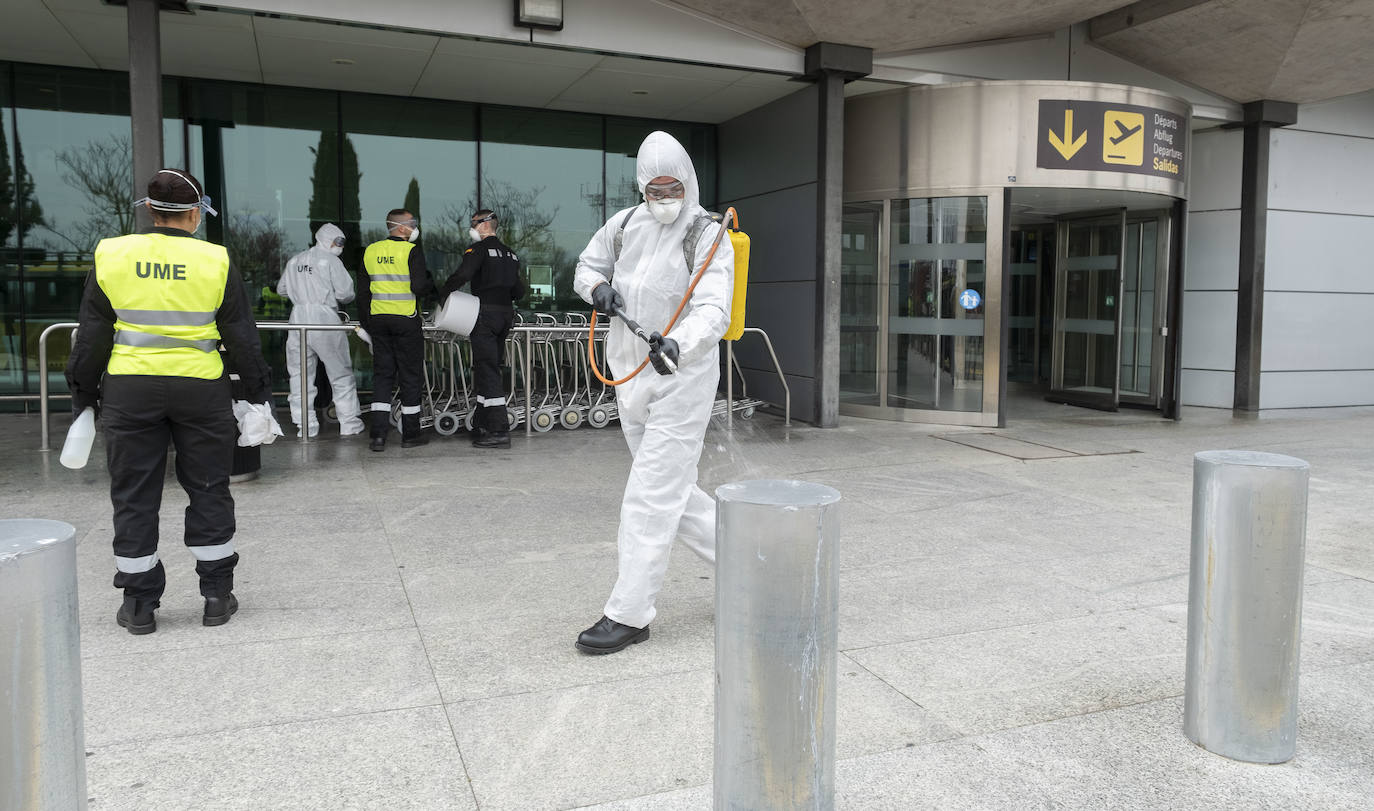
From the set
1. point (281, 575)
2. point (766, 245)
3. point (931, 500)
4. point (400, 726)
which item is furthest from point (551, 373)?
point (400, 726)

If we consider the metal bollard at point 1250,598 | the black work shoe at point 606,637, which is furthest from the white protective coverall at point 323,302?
the metal bollard at point 1250,598

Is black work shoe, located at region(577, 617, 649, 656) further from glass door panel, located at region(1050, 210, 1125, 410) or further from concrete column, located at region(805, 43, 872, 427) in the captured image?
glass door panel, located at region(1050, 210, 1125, 410)

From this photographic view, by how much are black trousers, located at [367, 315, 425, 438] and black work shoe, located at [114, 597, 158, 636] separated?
4.35 metres

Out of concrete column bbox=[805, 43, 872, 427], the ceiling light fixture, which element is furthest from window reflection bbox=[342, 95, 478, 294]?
concrete column bbox=[805, 43, 872, 427]

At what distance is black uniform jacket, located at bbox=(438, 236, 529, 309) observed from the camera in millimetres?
7914

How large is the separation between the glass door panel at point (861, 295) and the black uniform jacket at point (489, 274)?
3611mm

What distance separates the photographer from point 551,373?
1017 cm

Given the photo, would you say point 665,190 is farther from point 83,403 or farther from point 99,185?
point 99,185

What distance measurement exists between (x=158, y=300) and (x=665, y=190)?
1.92 meters

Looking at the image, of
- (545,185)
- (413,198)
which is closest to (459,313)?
(413,198)

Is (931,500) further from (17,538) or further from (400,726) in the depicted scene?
(17,538)

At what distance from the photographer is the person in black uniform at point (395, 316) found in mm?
7902

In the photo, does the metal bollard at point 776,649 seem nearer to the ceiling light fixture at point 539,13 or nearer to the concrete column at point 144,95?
the concrete column at point 144,95

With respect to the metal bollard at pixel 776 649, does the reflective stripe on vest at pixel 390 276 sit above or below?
above
